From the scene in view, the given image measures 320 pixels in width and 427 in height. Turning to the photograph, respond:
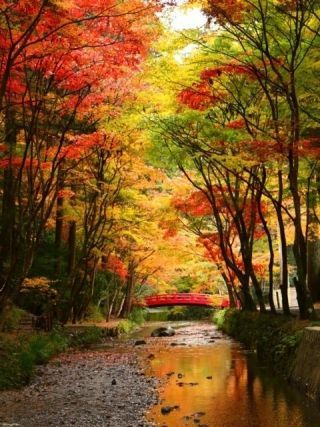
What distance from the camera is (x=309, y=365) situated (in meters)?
8.30

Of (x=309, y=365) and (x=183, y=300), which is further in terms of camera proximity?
(x=183, y=300)

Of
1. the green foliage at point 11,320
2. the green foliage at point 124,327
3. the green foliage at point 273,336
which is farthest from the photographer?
the green foliage at point 124,327

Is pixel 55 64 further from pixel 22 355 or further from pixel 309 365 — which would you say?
pixel 309 365

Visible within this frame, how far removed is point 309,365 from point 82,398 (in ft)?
12.4

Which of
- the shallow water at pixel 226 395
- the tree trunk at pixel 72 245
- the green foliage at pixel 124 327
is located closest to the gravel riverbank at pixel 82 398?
the shallow water at pixel 226 395

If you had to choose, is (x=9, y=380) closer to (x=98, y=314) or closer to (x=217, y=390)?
(x=217, y=390)

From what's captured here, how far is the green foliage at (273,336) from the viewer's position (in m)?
9.91

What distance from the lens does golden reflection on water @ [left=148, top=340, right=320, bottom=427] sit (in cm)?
709

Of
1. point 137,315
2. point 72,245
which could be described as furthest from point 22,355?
point 137,315

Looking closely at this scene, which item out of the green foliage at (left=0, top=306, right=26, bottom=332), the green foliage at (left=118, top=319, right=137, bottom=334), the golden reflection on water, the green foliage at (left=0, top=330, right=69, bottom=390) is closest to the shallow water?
the golden reflection on water

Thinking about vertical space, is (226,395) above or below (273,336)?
below

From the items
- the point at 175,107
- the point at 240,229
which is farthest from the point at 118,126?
the point at 240,229

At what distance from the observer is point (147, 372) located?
38.4ft

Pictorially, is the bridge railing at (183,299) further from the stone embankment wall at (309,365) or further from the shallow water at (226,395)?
the stone embankment wall at (309,365)
